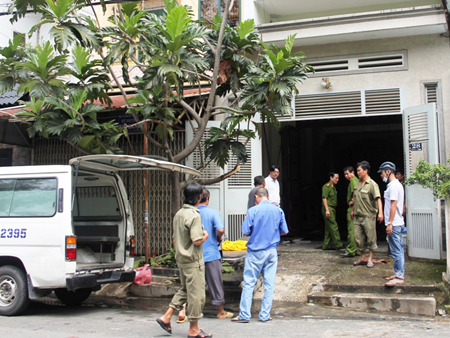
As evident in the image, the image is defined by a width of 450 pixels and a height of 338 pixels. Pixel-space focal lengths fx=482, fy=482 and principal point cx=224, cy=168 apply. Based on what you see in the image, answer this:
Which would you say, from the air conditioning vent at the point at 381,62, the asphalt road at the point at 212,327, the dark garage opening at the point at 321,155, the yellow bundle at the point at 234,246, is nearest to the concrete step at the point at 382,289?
the asphalt road at the point at 212,327

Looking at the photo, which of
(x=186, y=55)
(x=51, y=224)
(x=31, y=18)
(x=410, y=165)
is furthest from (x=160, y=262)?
(x=31, y=18)

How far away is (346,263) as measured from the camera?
334 inches

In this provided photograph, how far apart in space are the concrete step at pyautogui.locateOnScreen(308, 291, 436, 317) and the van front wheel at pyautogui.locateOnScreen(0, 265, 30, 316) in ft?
12.7

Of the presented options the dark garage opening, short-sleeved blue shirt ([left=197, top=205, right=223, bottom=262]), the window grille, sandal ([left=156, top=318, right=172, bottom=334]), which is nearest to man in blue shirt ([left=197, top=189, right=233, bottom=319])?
short-sleeved blue shirt ([left=197, top=205, right=223, bottom=262])

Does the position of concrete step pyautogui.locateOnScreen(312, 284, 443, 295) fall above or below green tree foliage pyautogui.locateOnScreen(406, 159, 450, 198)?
below

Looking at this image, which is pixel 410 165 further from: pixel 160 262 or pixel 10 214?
pixel 10 214

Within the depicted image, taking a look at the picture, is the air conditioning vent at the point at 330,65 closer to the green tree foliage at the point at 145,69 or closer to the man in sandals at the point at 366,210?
the green tree foliage at the point at 145,69

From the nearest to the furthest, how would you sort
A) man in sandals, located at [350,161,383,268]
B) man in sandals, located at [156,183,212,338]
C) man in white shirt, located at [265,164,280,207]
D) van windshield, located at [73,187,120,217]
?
man in sandals, located at [156,183,212,338] < van windshield, located at [73,187,120,217] < man in sandals, located at [350,161,383,268] < man in white shirt, located at [265,164,280,207]

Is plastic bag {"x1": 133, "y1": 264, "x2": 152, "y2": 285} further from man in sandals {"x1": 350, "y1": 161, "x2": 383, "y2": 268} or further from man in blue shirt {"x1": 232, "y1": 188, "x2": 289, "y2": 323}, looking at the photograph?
man in sandals {"x1": 350, "y1": 161, "x2": 383, "y2": 268}

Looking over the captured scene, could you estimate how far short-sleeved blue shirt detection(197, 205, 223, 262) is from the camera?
19.5ft

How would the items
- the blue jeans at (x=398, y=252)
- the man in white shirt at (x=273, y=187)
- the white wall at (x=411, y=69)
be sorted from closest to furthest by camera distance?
the blue jeans at (x=398, y=252) < the man in white shirt at (x=273, y=187) < the white wall at (x=411, y=69)

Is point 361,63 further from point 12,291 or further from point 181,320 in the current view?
point 12,291

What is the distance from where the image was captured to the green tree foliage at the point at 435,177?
6.59 m

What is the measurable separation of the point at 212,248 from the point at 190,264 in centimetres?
77
